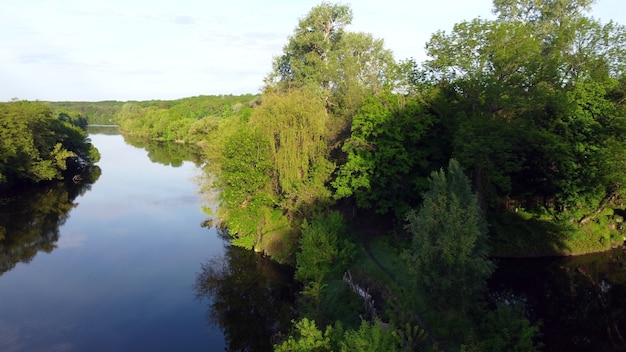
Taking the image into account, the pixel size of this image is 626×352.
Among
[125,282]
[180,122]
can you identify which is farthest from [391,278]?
[180,122]

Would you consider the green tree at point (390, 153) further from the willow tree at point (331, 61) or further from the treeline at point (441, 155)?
the willow tree at point (331, 61)

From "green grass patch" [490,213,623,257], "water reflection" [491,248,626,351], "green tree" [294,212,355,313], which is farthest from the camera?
"green grass patch" [490,213,623,257]

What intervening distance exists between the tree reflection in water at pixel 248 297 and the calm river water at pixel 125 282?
0.22 feet

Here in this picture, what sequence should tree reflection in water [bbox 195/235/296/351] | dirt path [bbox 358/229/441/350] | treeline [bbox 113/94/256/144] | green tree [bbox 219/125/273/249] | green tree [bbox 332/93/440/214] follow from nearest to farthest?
dirt path [bbox 358/229/441/350] < tree reflection in water [bbox 195/235/296/351] < green tree [bbox 332/93/440/214] < green tree [bbox 219/125/273/249] < treeline [bbox 113/94/256/144]

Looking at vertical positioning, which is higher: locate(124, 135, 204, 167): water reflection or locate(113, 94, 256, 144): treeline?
locate(113, 94, 256, 144): treeline

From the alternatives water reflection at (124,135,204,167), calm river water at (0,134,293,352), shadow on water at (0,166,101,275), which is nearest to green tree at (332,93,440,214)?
calm river water at (0,134,293,352)

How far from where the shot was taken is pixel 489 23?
2567 centimetres

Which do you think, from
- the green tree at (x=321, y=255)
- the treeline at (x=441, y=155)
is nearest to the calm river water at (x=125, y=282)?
the green tree at (x=321, y=255)

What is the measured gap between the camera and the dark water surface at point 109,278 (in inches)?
786

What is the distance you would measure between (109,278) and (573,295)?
28.2 meters

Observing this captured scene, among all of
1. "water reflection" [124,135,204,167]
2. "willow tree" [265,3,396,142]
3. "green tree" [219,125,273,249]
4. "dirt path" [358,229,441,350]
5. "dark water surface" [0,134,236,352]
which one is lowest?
"dark water surface" [0,134,236,352]

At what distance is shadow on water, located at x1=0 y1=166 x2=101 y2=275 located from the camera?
104 feet

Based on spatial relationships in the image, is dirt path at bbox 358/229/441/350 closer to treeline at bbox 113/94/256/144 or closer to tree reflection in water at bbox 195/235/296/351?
tree reflection in water at bbox 195/235/296/351

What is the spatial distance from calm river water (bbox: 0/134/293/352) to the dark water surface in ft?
0.19
